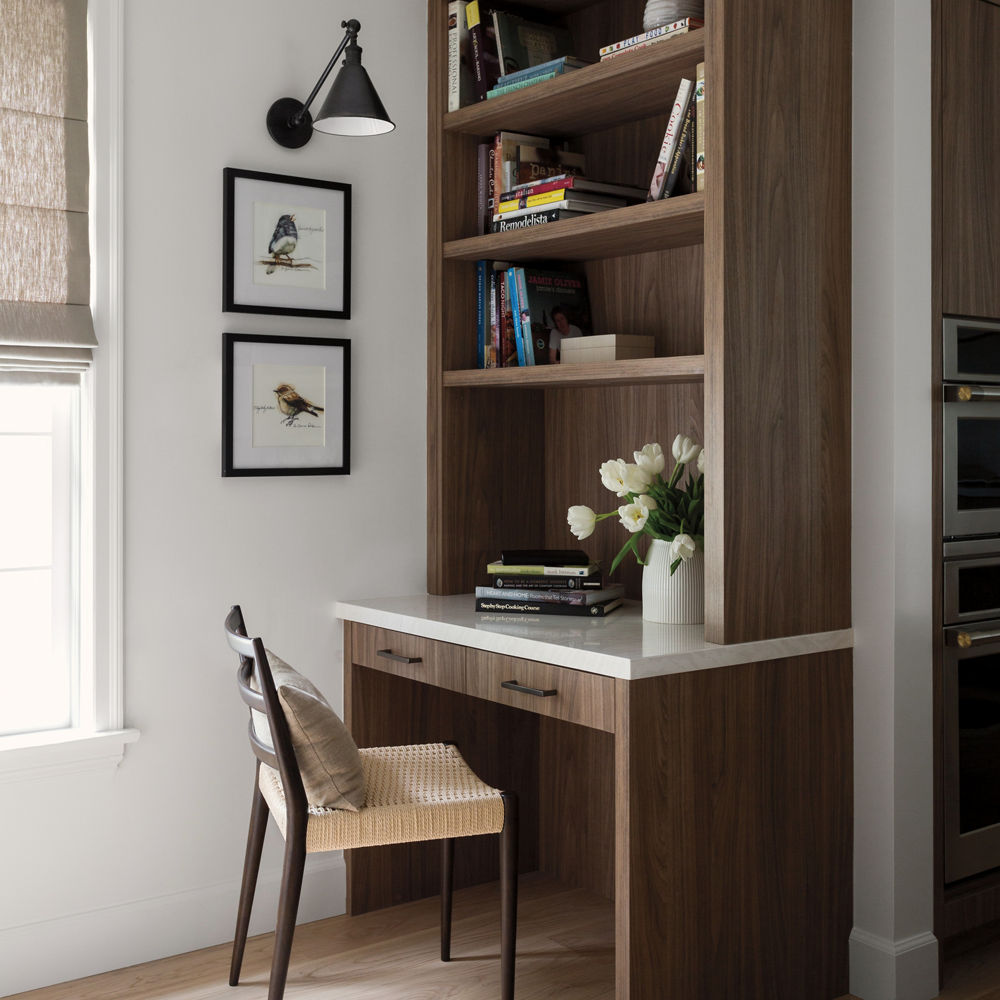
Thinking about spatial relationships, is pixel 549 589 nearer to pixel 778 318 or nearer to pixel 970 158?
pixel 778 318

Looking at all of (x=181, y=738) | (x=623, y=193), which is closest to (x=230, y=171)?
(x=623, y=193)

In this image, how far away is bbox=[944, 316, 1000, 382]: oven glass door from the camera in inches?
95.5

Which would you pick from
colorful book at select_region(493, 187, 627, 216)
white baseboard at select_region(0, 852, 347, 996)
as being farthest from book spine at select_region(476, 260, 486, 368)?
white baseboard at select_region(0, 852, 347, 996)

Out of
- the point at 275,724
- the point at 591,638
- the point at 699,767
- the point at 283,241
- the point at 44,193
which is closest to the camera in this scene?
the point at 275,724

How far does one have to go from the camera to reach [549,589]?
2590mm

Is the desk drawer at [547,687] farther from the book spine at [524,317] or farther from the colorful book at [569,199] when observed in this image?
the colorful book at [569,199]

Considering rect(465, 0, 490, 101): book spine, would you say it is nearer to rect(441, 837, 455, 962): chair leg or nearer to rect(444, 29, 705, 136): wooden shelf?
rect(444, 29, 705, 136): wooden shelf

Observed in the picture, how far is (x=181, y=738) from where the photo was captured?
2609 millimetres

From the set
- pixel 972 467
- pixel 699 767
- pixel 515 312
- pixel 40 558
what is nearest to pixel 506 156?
pixel 515 312

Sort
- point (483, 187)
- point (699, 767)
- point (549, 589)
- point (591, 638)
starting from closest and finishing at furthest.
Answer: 1. point (699, 767)
2. point (591, 638)
3. point (549, 589)
4. point (483, 187)

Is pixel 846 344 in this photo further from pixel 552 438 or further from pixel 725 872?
pixel 725 872

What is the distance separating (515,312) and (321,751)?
129 centimetres

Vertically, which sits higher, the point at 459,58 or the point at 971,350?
the point at 459,58

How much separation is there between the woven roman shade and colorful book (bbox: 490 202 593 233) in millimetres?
975
